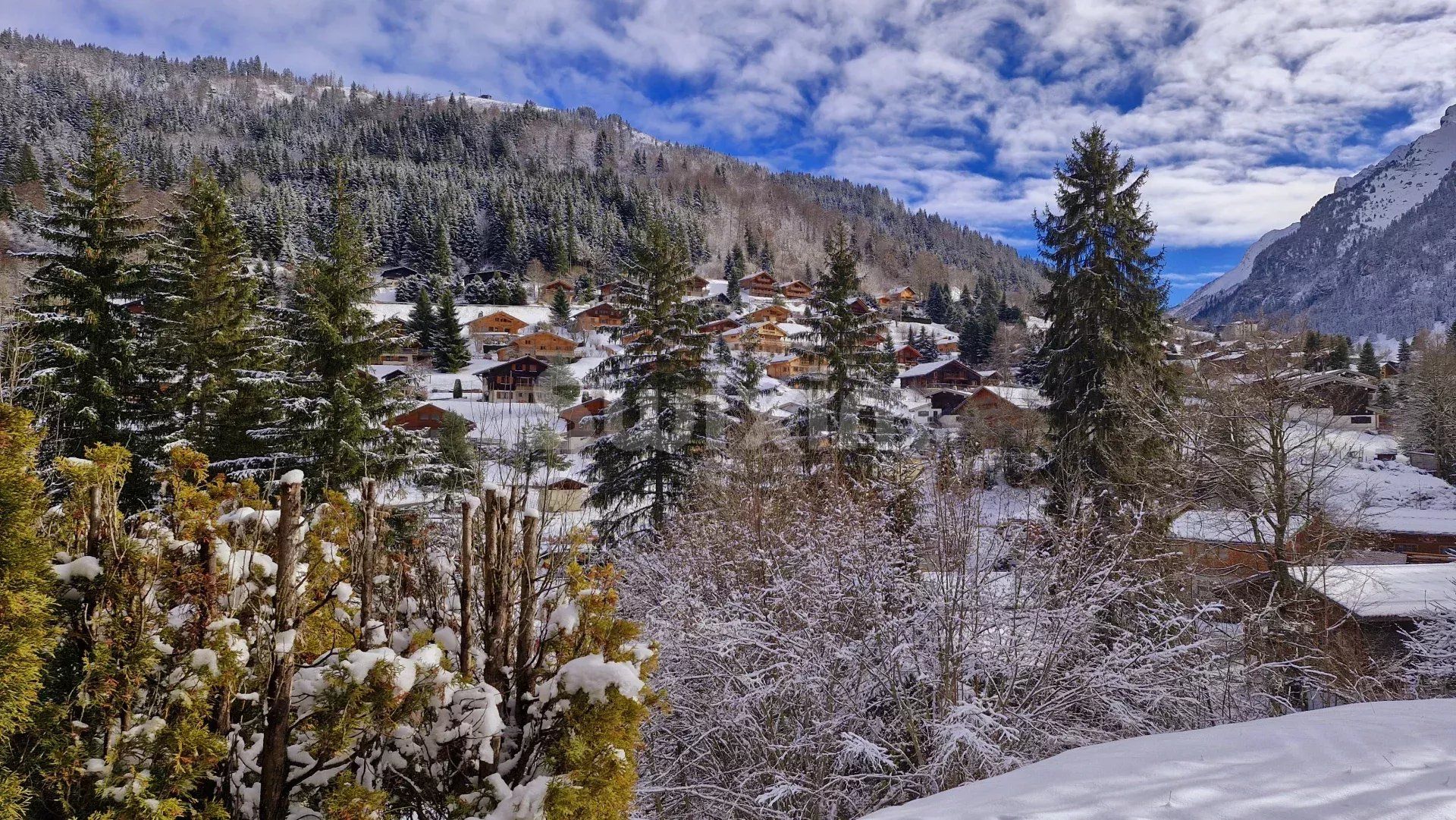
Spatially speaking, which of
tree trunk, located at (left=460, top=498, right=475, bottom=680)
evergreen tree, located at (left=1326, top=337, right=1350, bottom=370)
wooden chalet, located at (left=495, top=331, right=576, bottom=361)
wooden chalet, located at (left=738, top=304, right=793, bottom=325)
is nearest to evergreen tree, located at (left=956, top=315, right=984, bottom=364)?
wooden chalet, located at (left=738, top=304, right=793, bottom=325)

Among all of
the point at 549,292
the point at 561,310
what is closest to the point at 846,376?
the point at 561,310

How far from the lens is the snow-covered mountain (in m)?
118

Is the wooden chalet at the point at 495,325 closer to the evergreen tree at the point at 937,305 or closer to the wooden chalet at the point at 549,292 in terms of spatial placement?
the wooden chalet at the point at 549,292

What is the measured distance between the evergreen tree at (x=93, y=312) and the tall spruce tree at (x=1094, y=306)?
66.3ft

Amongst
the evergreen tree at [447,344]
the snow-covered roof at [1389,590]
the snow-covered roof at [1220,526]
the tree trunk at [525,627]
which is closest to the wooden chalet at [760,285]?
the evergreen tree at [447,344]

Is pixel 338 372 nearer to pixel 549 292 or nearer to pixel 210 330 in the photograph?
pixel 210 330

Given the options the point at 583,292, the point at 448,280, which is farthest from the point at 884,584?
the point at 448,280

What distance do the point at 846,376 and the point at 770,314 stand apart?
56987mm

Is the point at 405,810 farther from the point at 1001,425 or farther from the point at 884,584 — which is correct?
the point at 1001,425

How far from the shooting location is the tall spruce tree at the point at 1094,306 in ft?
51.3

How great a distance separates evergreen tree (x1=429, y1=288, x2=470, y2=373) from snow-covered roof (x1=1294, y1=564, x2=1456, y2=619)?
55.4 metres

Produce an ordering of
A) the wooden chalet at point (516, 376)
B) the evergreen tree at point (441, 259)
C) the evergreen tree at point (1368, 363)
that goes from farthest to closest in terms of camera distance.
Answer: the evergreen tree at point (441, 259) < the evergreen tree at point (1368, 363) < the wooden chalet at point (516, 376)

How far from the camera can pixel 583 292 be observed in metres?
76.5

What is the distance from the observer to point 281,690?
2881 millimetres
